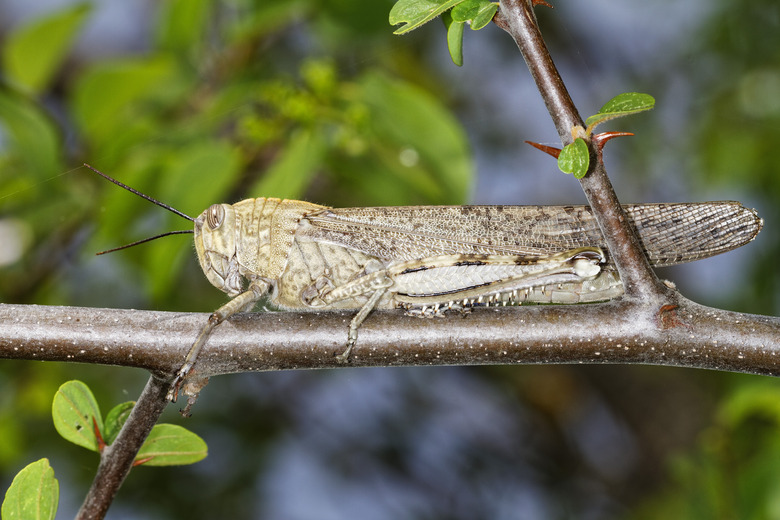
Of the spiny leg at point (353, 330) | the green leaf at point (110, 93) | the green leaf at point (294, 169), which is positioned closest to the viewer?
the spiny leg at point (353, 330)

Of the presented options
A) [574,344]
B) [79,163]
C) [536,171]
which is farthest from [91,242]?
[536,171]

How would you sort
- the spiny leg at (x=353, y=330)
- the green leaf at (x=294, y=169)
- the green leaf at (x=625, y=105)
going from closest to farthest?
the green leaf at (x=625, y=105)
the spiny leg at (x=353, y=330)
the green leaf at (x=294, y=169)

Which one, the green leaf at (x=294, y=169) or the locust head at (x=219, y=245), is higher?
the green leaf at (x=294, y=169)

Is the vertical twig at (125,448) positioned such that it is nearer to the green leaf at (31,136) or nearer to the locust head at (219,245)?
the locust head at (219,245)

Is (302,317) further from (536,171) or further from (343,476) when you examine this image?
(536,171)

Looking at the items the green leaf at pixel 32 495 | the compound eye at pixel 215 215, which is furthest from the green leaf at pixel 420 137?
the green leaf at pixel 32 495

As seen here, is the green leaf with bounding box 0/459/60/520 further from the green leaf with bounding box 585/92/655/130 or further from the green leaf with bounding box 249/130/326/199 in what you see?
the green leaf with bounding box 585/92/655/130
